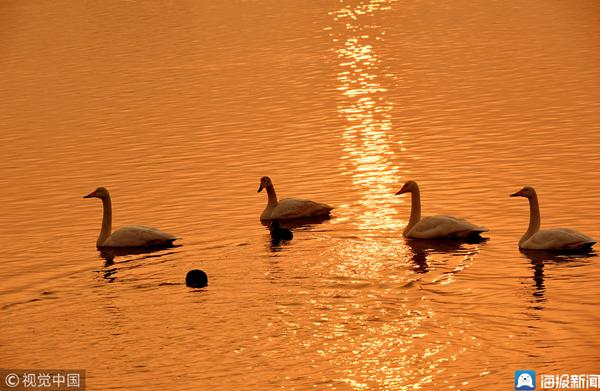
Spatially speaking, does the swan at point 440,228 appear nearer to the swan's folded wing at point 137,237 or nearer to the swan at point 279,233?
the swan at point 279,233

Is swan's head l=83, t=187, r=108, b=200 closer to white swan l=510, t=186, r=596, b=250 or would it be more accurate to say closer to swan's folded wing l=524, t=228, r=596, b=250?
white swan l=510, t=186, r=596, b=250

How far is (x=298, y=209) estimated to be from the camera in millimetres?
29188

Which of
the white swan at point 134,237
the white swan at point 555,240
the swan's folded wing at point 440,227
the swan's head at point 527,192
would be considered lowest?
the white swan at point 555,240

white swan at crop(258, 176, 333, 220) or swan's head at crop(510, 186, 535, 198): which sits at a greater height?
swan's head at crop(510, 186, 535, 198)

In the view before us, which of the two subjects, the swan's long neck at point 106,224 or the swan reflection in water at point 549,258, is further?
the swan's long neck at point 106,224

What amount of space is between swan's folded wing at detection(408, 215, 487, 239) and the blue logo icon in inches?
312

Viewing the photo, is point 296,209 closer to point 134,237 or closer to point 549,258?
point 134,237

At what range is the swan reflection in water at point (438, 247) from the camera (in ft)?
82.7

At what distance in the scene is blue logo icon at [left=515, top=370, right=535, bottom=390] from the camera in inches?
697

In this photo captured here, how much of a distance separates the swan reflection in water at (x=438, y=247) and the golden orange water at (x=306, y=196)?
0.28 feet

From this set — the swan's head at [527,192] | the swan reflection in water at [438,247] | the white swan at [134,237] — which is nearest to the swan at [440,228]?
the swan reflection in water at [438,247]

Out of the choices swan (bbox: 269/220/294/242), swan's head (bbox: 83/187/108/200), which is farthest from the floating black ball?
swan's head (bbox: 83/187/108/200)

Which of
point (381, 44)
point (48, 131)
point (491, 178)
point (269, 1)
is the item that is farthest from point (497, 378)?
point (269, 1)

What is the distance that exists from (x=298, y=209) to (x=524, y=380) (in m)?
11.9
